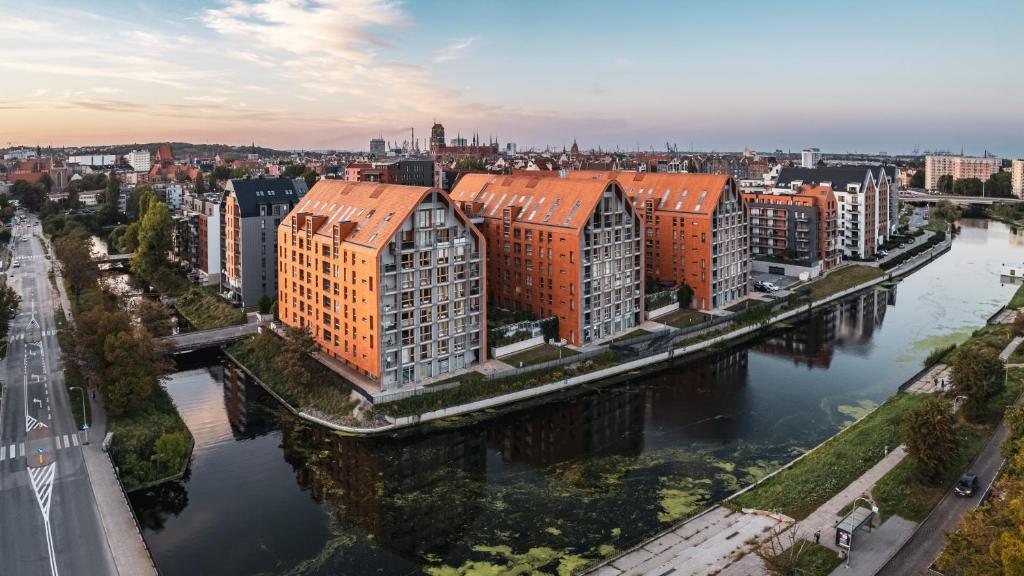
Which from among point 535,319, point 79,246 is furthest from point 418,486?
point 79,246

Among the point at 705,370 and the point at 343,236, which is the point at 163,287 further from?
the point at 705,370

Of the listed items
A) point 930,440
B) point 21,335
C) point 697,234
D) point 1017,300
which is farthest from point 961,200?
point 21,335

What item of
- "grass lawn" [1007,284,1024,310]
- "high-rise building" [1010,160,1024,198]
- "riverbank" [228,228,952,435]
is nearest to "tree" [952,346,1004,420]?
Answer: "riverbank" [228,228,952,435]

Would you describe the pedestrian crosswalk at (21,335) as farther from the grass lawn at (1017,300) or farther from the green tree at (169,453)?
the grass lawn at (1017,300)

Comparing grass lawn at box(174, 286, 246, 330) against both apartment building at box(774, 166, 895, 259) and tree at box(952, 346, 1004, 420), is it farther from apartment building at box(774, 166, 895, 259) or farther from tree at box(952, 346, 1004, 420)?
apartment building at box(774, 166, 895, 259)

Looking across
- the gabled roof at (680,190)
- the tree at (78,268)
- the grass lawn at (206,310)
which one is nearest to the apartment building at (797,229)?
the gabled roof at (680,190)
